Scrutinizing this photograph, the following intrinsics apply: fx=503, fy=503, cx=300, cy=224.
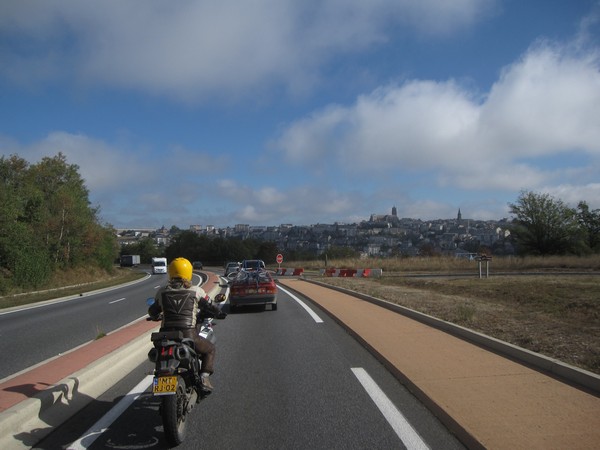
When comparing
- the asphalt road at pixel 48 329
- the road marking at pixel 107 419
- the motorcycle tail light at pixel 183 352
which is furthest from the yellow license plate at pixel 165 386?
the asphalt road at pixel 48 329

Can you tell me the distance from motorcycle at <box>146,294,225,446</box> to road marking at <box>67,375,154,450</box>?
82 centimetres

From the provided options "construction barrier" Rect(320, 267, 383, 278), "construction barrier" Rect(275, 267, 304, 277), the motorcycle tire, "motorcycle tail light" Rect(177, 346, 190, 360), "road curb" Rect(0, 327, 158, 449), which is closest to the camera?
the motorcycle tire

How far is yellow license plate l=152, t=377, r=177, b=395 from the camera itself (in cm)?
484

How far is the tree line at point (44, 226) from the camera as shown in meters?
32.2

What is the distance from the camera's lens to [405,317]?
1350cm

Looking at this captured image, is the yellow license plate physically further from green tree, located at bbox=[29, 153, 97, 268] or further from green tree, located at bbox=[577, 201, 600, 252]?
green tree, located at bbox=[577, 201, 600, 252]

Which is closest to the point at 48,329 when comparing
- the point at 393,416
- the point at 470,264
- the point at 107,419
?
the point at 107,419

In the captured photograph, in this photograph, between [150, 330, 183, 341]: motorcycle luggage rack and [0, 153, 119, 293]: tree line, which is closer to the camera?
[150, 330, 183, 341]: motorcycle luggage rack

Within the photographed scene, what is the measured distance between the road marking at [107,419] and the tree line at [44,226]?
2690 centimetres

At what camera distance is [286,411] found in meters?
5.79

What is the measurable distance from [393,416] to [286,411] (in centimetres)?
121

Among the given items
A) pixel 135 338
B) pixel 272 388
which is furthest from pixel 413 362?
pixel 135 338

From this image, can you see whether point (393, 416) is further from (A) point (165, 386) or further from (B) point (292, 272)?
(B) point (292, 272)

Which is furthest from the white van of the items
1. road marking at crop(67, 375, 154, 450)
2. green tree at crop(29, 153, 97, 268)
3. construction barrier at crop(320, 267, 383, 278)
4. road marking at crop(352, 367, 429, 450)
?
road marking at crop(352, 367, 429, 450)
